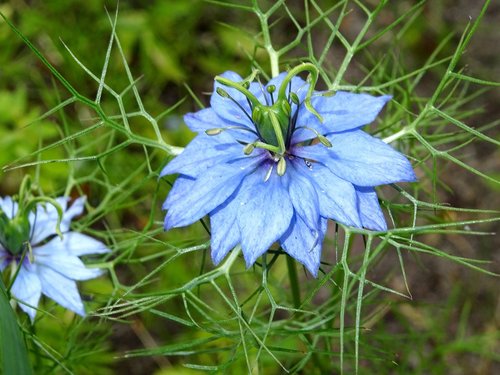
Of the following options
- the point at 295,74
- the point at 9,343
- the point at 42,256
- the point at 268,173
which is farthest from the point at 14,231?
the point at 295,74

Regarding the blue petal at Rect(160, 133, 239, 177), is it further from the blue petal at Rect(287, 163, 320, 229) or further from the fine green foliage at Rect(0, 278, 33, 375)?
the fine green foliage at Rect(0, 278, 33, 375)

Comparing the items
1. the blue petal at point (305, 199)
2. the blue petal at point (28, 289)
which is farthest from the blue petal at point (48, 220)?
the blue petal at point (305, 199)

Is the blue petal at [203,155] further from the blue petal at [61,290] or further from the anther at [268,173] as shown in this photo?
the blue petal at [61,290]

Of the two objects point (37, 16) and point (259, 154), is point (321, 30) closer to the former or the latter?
point (37, 16)

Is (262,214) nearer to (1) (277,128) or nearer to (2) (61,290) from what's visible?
(1) (277,128)

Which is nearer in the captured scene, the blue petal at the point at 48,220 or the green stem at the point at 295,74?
the green stem at the point at 295,74
